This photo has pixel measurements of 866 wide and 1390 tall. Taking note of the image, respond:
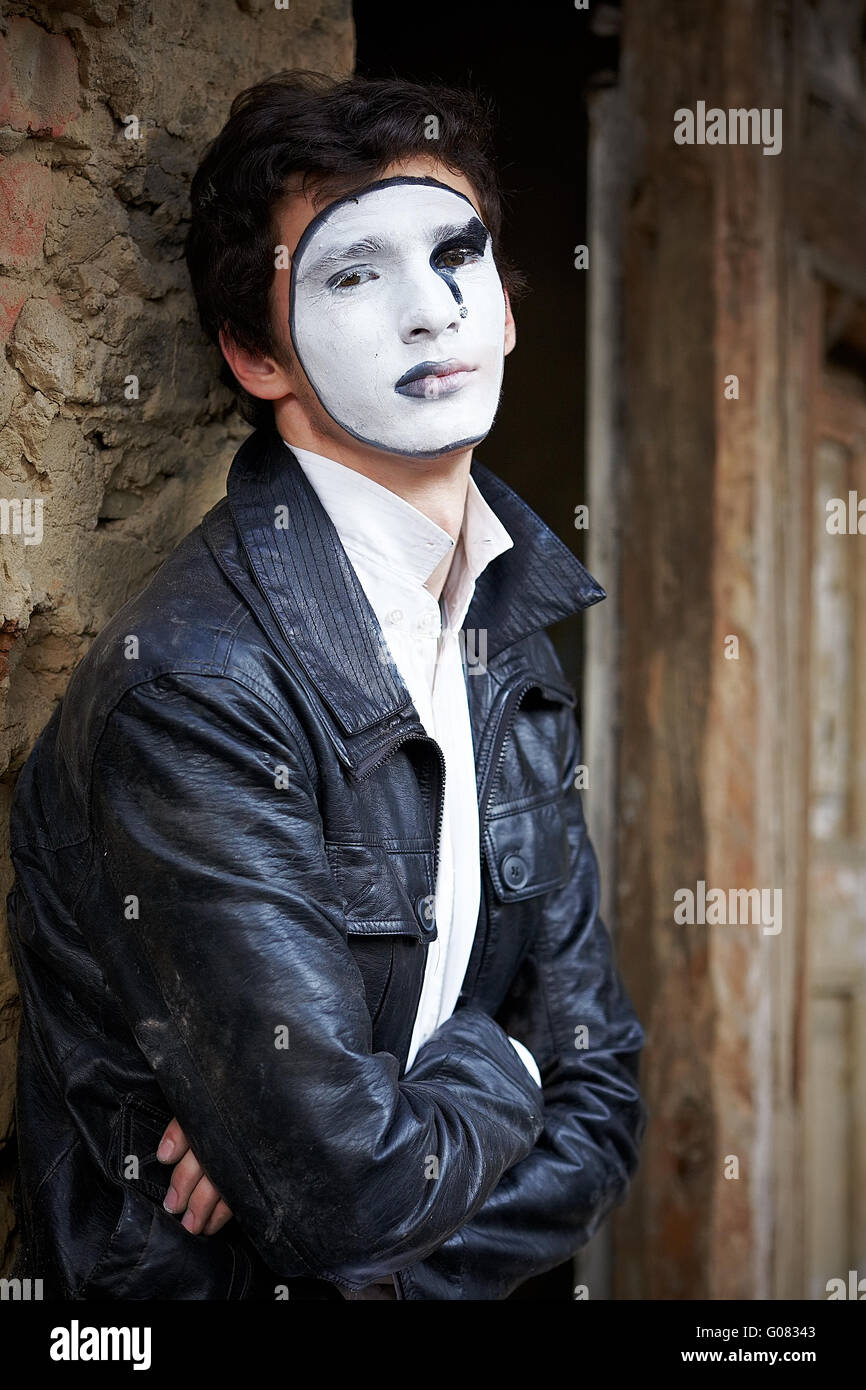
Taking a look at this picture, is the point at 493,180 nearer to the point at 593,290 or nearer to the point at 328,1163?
the point at 593,290

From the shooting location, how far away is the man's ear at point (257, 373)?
1452 millimetres

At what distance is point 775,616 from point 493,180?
120 centimetres

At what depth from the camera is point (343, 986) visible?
1217mm

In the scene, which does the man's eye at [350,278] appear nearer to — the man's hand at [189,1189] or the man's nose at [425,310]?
the man's nose at [425,310]

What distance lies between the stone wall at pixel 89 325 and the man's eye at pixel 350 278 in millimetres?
318

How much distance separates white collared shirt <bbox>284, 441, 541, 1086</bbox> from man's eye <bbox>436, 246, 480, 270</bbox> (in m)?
0.24

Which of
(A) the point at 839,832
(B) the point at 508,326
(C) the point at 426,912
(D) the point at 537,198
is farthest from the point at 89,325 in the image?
(A) the point at 839,832

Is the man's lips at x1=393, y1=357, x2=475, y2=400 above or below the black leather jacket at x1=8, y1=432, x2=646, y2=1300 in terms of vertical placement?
above

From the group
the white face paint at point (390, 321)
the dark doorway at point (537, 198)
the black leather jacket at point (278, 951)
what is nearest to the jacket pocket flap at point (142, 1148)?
the black leather jacket at point (278, 951)

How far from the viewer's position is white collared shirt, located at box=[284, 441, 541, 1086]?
1431 mm

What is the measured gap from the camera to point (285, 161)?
1.39 m

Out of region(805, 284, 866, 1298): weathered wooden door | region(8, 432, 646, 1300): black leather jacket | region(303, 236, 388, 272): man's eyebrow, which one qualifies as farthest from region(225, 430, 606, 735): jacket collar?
region(805, 284, 866, 1298): weathered wooden door

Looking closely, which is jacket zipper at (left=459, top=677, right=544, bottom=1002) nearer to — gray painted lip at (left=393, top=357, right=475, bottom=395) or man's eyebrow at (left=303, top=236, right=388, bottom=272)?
gray painted lip at (left=393, top=357, right=475, bottom=395)

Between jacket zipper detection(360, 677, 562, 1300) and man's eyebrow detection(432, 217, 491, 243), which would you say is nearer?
man's eyebrow detection(432, 217, 491, 243)
